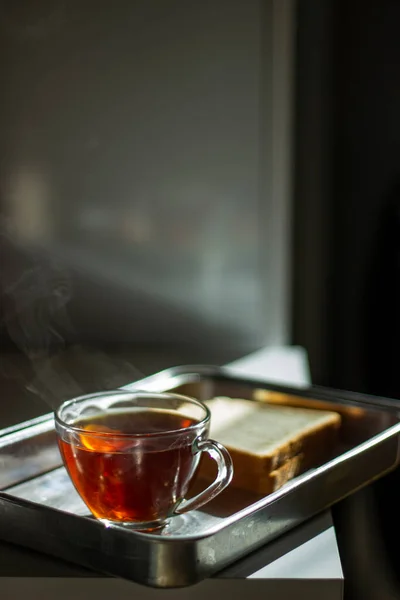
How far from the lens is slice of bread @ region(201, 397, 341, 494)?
640 millimetres

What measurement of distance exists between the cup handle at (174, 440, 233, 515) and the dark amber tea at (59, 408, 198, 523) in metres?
0.01

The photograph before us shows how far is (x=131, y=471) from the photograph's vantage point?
56 cm

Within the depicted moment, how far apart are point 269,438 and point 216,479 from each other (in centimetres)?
13

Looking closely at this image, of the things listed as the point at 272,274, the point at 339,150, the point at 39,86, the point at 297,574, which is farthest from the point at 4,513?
the point at 339,150

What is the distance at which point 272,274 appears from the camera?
1.46 metres

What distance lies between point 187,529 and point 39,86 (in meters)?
0.50

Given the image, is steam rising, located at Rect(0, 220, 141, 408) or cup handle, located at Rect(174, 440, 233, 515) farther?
steam rising, located at Rect(0, 220, 141, 408)

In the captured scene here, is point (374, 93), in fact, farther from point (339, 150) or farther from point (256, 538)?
point (256, 538)

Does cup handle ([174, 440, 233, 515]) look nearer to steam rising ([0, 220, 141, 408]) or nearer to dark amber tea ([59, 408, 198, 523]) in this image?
dark amber tea ([59, 408, 198, 523])

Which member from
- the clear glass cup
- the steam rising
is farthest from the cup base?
the steam rising

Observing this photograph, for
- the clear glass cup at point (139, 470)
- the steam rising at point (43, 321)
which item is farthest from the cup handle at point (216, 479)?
the steam rising at point (43, 321)

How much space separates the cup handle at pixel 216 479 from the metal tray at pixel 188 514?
0.01 meters

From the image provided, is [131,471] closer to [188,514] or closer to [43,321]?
[188,514]

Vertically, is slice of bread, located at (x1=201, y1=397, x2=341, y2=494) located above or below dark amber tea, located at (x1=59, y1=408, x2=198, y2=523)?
below
